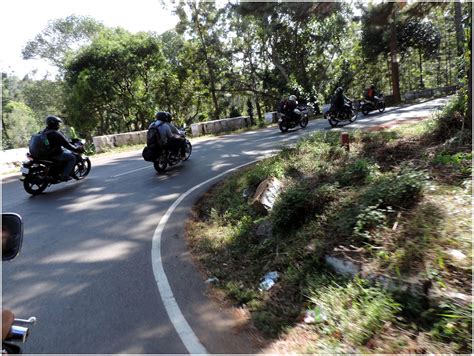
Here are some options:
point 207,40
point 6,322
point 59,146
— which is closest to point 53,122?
point 59,146

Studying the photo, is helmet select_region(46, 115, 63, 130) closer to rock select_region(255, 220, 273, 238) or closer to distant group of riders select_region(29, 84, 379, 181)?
distant group of riders select_region(29, 84, 379, 181)

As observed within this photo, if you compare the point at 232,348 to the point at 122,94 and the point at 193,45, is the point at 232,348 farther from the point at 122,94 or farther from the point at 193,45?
the point at 193,45

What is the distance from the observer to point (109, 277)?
5.20 meters

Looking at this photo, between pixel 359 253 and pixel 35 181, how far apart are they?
832 centimetres

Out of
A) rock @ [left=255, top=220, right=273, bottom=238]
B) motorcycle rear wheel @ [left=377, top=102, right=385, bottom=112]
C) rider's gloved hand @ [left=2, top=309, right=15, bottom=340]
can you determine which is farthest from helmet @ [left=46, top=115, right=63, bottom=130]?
motorcycle rear wheel @ [left=377, top=102, right=385, bottom=112]

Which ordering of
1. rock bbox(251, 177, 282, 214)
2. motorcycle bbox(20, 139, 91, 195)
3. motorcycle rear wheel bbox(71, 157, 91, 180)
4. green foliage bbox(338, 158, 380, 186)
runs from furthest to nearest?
motorcycle rear wheel bbox(71, 157, 91, 180)
motorcycle bbox(20, 139, 91, 195)
rock bbox(251, 177, 282, 214)
green foliage bbox(338, 158, 380, 186)

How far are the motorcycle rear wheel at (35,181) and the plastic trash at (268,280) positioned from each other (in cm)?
701

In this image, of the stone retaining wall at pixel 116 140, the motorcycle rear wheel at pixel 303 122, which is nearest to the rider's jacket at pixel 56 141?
the stone retaining wall at pixel 116 140

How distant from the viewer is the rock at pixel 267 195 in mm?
7351

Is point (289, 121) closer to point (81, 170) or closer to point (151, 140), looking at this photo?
point (151, 140)

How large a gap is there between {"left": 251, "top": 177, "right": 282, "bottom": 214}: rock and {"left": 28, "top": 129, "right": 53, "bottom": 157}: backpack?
5.56 m

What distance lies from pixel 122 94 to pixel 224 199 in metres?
21.8

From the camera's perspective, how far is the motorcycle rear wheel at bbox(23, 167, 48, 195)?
9.58 m

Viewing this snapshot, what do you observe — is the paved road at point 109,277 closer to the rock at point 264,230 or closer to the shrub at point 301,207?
the rock at point 264,230
